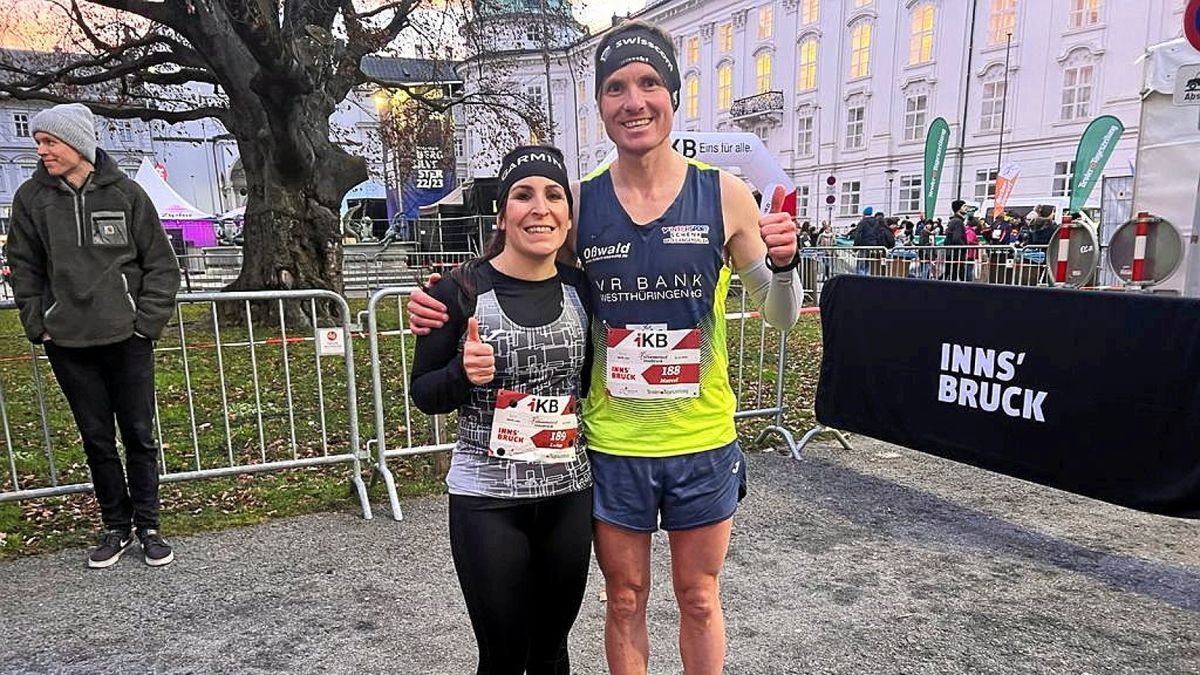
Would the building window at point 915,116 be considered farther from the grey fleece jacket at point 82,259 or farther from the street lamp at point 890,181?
the grey fleece jacket at point 82,259

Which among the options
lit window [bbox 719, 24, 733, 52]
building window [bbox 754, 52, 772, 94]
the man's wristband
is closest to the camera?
the man's wristband

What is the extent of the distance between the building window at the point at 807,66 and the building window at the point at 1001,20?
9.92 m

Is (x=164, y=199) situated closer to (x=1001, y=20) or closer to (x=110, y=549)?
(x=110, y=549)

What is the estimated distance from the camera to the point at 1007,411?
3781mm

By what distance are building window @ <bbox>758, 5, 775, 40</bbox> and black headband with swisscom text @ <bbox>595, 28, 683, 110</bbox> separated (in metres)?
46.0

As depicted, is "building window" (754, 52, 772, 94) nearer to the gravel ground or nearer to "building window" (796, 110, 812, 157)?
"building window" (796, 110, 812, 157)

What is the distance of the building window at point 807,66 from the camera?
41.4m

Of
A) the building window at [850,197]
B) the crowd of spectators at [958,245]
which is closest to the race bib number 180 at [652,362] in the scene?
the crowd of spectators at [958,245]

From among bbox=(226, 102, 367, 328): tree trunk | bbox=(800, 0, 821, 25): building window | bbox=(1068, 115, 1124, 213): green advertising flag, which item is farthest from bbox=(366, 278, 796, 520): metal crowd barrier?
bbox=(800, 0, 821, 25): building window

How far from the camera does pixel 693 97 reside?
5125cm

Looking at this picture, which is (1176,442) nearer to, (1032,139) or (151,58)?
(151,58)

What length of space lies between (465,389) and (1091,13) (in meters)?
37.3

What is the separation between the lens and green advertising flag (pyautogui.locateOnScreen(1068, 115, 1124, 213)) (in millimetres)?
18219

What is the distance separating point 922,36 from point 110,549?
4072 cm
